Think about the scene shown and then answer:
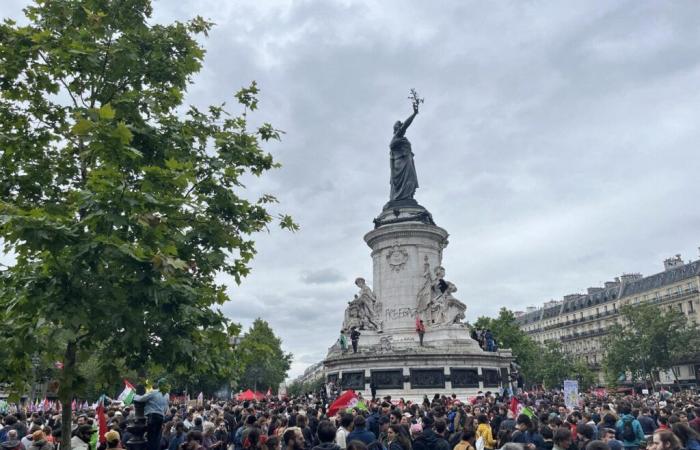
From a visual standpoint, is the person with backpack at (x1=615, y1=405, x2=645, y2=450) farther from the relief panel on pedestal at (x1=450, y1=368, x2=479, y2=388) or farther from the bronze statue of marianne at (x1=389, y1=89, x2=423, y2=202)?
the bronze statue of marianne at (x1=389, y1=89, x2=423, y2=202)

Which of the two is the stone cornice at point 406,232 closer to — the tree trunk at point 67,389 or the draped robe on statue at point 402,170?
the draped robe on statue at point 402,170

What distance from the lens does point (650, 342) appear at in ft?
224

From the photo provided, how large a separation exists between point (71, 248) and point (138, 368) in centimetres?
273

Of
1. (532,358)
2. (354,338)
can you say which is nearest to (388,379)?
(354,338)

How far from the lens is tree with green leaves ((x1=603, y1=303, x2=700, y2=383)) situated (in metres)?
68.2

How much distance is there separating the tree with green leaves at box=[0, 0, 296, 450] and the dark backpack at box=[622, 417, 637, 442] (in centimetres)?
908

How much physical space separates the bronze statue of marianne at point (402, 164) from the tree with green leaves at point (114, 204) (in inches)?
1237

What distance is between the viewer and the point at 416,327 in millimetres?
38219

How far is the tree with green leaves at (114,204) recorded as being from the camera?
26.2ft

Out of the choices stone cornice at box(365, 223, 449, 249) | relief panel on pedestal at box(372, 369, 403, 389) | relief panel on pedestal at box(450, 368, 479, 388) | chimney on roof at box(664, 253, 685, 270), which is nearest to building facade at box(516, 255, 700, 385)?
chimney on roof at box(664, 253, 685, 270)

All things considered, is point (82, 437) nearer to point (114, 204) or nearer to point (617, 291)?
point (114, 204)

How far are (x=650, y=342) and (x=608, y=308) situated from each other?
35.6 m

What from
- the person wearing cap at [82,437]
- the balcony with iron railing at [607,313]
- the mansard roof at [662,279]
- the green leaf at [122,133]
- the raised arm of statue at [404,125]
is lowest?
the person wearing cap at [82,437]

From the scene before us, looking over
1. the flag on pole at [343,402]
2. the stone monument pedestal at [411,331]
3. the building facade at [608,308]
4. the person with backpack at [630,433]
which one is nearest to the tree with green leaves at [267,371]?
the stone monument pedestal at [411,331]
